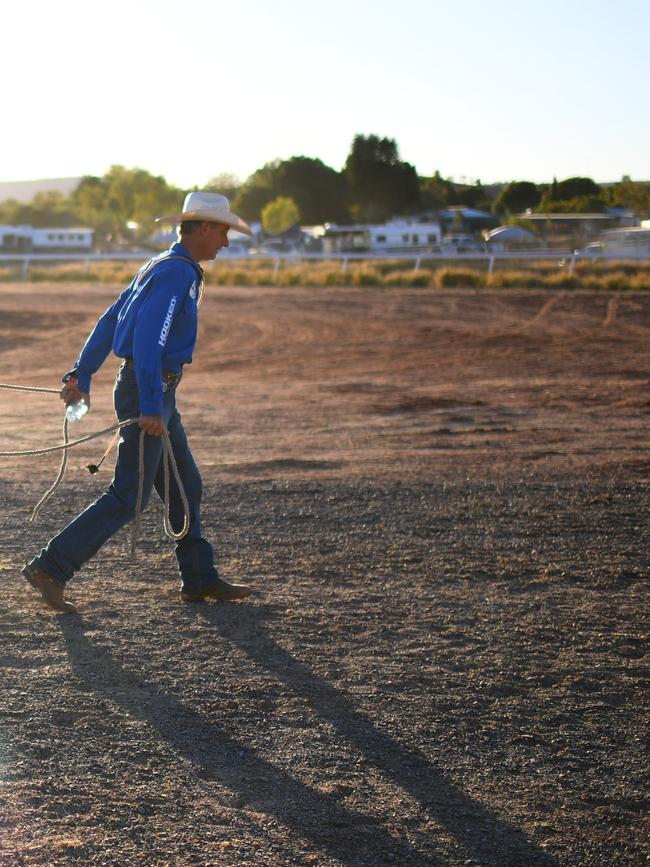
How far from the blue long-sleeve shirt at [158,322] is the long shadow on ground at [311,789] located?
1.20 meters

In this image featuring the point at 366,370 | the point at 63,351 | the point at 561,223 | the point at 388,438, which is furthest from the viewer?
the point at 561,223

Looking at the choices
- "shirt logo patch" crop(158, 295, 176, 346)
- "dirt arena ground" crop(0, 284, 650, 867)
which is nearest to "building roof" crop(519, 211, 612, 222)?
"dirt arena ground" crop(0, 284, 650, 867)

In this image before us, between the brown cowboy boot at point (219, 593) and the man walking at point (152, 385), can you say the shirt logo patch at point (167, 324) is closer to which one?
the man walking at point (152, 385)

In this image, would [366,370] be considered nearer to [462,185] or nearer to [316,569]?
[316,569]

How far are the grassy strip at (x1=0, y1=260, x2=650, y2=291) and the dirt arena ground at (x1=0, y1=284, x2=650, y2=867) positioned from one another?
20581 millimetres

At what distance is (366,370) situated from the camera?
1873 cm

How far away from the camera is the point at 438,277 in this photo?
33.8 metres

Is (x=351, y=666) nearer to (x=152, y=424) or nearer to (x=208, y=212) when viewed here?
(x=152, y=424)

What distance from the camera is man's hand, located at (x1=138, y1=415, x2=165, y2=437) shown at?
17.6 ft

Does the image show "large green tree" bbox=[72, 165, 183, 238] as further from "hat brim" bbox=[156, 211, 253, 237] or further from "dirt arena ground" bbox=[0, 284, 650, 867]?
"hat brim" bbox=[156, 211, 253, 237]

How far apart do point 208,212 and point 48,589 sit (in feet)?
6.13

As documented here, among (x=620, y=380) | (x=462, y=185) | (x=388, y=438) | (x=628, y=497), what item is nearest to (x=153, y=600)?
(x=628, y=497)

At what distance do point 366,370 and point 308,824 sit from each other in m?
15.3

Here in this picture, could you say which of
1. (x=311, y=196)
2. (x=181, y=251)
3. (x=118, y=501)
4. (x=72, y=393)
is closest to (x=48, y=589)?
(x=118, y=501)
